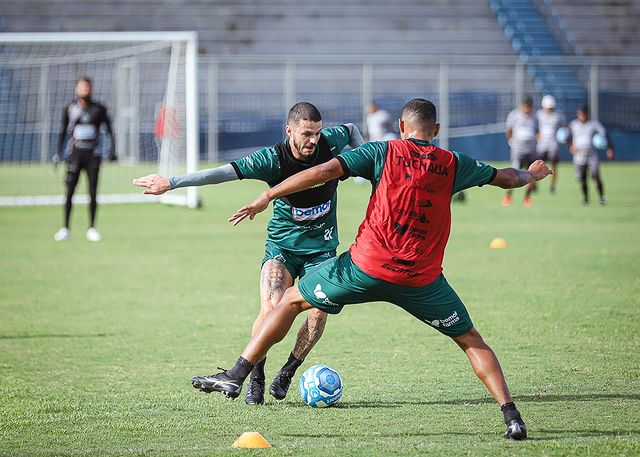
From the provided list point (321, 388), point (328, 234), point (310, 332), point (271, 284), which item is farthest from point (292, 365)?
point (328, 234)

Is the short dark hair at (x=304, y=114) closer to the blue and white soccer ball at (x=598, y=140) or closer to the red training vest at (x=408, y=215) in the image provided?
the red training vest at (x=408, y=215)

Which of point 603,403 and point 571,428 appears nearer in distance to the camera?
point 571,428

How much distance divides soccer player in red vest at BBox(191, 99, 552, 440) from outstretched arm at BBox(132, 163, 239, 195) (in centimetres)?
50

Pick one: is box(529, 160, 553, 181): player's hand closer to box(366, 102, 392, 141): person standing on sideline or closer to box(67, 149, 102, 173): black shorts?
box(67, 149, 102, 173): black shorts

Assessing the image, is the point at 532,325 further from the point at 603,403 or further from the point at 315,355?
the point at 603,403

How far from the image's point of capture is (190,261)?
14234 millimetres

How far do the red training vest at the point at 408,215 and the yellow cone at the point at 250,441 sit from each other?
1.07 meters

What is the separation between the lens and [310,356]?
8.40 m

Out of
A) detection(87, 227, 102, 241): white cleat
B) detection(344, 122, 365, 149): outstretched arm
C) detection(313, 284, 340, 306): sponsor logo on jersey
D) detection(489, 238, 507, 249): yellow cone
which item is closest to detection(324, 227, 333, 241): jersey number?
detection(344, 122, 365, 149): outstretched arm

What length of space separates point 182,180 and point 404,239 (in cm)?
139

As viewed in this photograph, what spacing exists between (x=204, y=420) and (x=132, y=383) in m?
1.29

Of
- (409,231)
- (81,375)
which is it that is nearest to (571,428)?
(409,231)

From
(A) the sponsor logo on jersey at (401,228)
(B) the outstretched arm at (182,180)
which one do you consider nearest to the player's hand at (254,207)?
(B) the outstretched arm at (182,180)

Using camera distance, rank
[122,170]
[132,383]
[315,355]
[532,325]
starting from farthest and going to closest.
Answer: [122,170]
[532,325]
[315,355]
[132,383]
